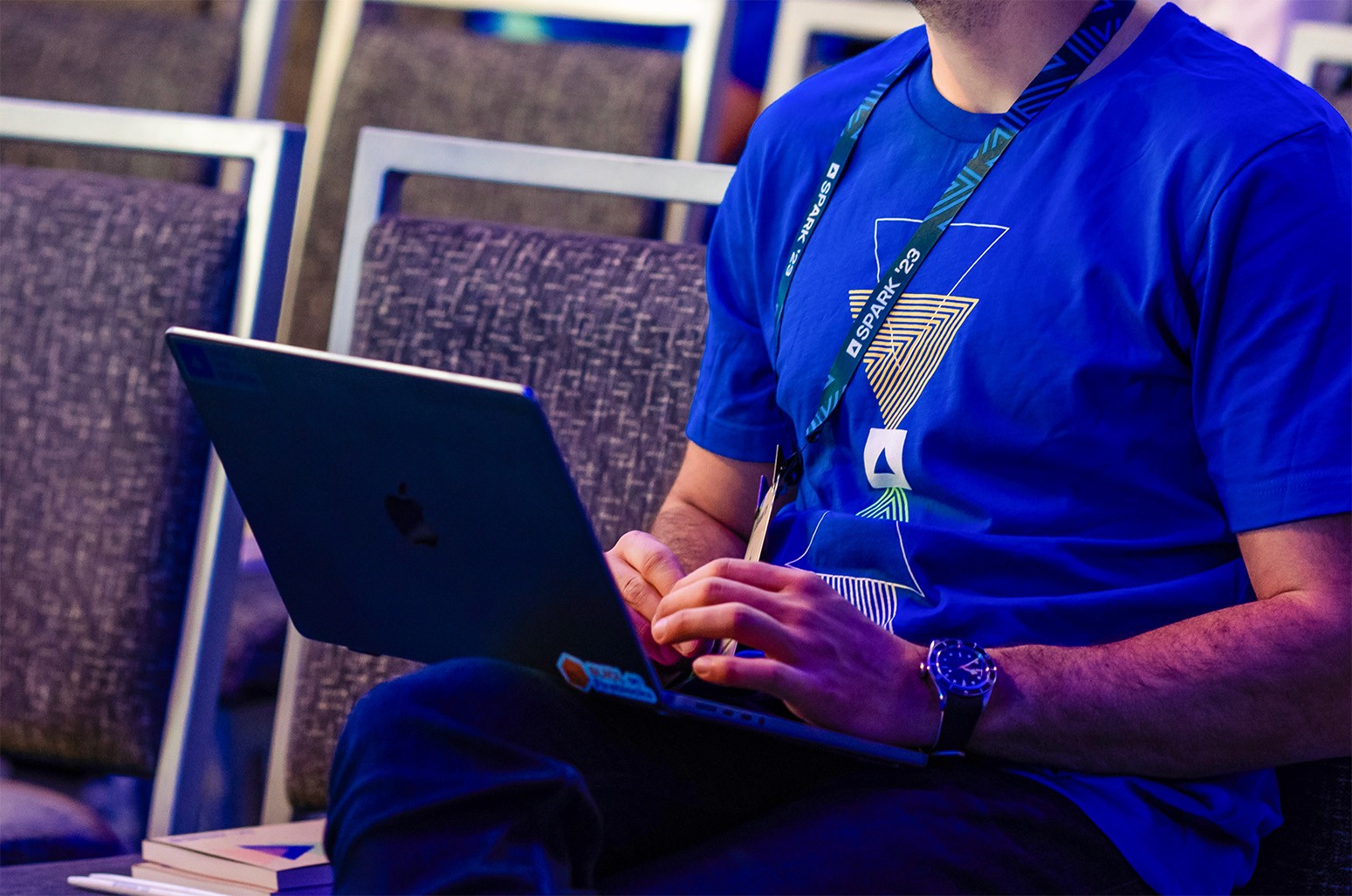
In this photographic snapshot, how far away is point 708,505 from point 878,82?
1.11 feet

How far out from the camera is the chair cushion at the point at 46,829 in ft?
3.81

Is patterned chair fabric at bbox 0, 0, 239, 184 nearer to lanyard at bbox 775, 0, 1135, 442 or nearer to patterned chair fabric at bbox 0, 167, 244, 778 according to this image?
patterned chair fabric at bbox 0, 167, 244, 778

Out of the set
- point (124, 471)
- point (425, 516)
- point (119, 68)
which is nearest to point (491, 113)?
point (119, 68)

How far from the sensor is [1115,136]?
0.87m

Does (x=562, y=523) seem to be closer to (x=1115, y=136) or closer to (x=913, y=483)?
(x=913, y=483)

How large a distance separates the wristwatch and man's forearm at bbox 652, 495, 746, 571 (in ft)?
0.93

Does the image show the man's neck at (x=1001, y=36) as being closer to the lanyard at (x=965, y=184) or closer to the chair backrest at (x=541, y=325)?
the lanyard at (x=965, y=184)

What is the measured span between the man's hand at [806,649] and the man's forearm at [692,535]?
267mm

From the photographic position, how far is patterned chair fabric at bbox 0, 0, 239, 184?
1.77m

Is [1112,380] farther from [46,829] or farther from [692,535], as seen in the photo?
[46,829]

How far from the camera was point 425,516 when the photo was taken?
71cm

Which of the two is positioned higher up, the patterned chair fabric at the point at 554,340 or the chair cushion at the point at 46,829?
the patterned chair fabric at the point at 554,340

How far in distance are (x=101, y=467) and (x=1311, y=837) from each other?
1.02 metres

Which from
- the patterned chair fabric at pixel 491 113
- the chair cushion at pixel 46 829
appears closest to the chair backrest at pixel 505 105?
the patterned chair fabric at pixel 491 113
